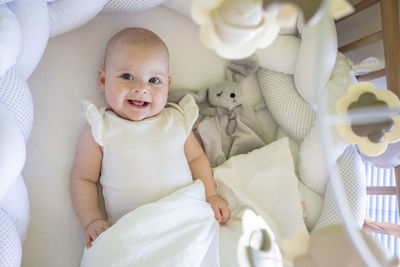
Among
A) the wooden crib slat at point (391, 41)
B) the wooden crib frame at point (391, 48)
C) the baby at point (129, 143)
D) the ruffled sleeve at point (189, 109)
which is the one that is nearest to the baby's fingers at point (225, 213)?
the baby at point (129, 143)

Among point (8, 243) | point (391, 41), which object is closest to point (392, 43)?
point (391, 41)

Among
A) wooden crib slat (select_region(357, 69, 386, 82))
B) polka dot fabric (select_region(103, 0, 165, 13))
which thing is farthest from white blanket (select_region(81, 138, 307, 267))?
polka dot fabric (select_region(103, 0, 165, 13))

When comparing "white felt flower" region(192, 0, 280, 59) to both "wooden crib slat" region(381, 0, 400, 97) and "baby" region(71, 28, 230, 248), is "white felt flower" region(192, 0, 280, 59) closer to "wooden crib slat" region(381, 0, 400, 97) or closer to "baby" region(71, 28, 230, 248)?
"baby" region(71, 28, 230, 248)

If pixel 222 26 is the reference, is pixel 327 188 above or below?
below

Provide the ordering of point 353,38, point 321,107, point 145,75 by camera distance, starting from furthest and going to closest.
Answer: point 353,38
point 145,75
point 321,107

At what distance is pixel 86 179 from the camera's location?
1.05m

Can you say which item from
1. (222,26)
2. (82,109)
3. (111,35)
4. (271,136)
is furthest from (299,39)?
(222,26)

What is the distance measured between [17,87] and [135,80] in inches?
11.8

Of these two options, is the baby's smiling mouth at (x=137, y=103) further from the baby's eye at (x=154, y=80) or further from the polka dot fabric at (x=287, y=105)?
the polka dot fabric at (x=287, y=105)

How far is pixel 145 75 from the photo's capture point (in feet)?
3.45

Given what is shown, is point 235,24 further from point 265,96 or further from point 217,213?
point 265,96

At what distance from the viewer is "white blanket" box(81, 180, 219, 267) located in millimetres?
872

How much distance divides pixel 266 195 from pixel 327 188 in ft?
0.62

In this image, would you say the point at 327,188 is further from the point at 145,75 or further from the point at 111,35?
the point at 111,35
